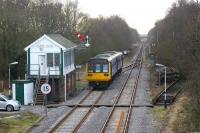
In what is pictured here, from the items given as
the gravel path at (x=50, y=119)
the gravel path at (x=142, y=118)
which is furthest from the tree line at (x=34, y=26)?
the gravel path at (x=50, y=119)

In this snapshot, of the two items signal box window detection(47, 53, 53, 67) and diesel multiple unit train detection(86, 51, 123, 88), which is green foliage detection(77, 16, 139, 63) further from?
signal box window detection(47, 53, 53, 67)

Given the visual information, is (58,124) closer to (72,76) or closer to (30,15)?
(72,76)

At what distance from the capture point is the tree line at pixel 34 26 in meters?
54.8

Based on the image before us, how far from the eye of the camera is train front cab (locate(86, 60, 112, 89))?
5031cm

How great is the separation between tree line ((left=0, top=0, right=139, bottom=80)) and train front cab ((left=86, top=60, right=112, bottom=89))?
26.8ft

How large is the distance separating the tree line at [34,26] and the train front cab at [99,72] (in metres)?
8.16

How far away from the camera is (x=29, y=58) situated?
43.2 metres

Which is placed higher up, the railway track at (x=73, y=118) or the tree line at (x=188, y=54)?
the tree line at (x=188, y=54)

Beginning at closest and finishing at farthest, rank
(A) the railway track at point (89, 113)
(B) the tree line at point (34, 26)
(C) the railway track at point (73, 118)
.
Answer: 1. (C) the railway track at point (73, 118)
2. (A) the railway track at point (89, 113)
3. (B) the tree line at point (34, 26)

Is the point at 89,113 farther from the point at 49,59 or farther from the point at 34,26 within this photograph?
the point at 34,26

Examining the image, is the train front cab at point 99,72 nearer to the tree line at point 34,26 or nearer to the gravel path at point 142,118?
the gravel path at point 142,118

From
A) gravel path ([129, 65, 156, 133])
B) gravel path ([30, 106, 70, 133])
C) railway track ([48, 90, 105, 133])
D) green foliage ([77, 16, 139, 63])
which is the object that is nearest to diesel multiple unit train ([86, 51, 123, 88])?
gravel path ([129, 65, 156, 133])

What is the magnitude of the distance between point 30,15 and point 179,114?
4106 cm

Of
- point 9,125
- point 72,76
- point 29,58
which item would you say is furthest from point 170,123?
point 72,76
